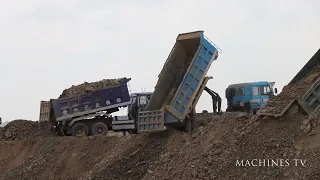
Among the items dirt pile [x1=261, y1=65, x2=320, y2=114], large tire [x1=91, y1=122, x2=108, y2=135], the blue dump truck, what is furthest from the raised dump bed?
large tire [x1=91, y1=122, x2=108, y2=135]

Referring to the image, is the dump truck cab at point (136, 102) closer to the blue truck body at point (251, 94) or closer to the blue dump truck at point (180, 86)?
the blue dump truck at point (180, 86)

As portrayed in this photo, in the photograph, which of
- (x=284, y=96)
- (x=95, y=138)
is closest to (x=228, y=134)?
(x=284, y=96)

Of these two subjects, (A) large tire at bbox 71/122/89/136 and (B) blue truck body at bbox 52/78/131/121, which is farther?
(A) large tire at bbox 71/122/89/136

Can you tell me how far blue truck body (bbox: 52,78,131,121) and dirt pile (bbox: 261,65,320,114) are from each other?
9253mm

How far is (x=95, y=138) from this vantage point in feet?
50.3

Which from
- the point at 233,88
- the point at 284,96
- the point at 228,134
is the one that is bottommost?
the point at 228,134

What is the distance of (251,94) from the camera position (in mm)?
21641

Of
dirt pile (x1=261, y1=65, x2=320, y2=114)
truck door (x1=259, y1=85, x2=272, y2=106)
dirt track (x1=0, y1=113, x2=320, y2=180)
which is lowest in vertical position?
dirt track (x1=0, y1=113, x2=320, y2=180)

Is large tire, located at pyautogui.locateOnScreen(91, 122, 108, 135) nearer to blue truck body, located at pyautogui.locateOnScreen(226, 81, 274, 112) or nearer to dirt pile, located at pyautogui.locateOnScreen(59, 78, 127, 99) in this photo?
dirt pile, located at pyautogui.locateOnScreen(59, 78, 127, 99)

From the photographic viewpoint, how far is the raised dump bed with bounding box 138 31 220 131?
13.2m

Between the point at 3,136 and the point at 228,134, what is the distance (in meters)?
13.3

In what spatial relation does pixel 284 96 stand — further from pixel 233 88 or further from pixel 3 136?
pixel 3 136

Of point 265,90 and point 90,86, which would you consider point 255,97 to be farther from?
point 90,86

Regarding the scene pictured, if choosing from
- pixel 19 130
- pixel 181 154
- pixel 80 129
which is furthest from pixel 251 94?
pixel 181 154
